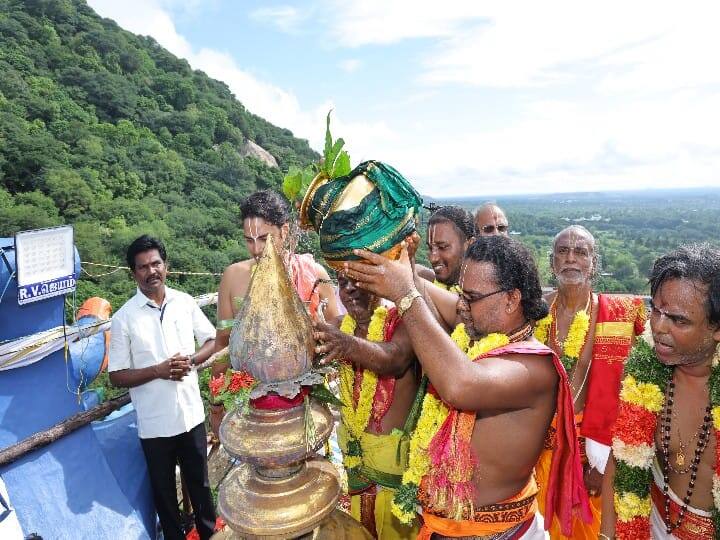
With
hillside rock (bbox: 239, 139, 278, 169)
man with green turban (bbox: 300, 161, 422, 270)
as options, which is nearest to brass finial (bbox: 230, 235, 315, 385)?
man with green turban (bbox: 300, 161, 422, 270)

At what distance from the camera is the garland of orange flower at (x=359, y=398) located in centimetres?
266

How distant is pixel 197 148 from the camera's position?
4725 centimetres

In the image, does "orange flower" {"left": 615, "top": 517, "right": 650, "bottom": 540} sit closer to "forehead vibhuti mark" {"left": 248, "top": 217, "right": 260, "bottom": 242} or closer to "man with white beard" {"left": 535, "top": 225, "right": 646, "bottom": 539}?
"man with white beard" {"left": 535, "top": 225, "right": 646, "bottom": 539}

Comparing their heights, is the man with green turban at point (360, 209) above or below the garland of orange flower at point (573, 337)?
above

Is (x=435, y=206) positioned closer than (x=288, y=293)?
No

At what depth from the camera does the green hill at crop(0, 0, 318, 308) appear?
2758cm

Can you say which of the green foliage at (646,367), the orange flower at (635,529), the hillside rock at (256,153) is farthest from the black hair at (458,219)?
the hillside rock at (256,153)

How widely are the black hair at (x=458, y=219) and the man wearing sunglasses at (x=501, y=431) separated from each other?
5.49 ft

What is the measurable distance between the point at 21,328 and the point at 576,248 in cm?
430

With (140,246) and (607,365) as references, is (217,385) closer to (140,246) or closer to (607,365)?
(140,246)

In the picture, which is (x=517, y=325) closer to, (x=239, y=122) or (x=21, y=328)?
(x=21, y=328)

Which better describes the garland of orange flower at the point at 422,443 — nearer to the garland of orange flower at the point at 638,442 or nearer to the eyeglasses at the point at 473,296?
the eyeglasses at the point at 473,296

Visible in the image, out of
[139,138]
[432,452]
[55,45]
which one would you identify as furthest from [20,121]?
[432,452]

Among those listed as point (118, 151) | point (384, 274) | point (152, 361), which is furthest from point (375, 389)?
point (118, 151)
